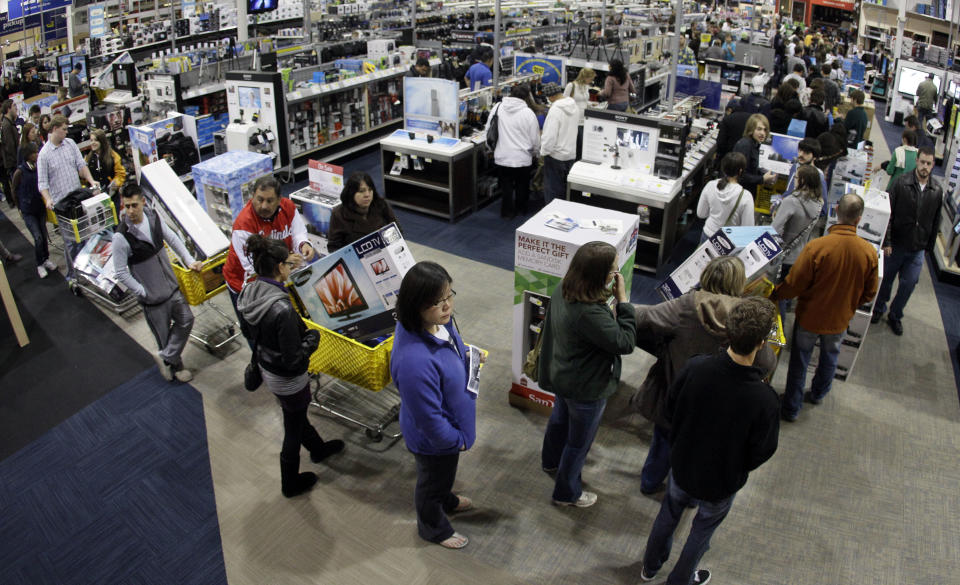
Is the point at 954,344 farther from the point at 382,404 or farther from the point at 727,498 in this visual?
the point at 382,404

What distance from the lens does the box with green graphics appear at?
396 centimetres

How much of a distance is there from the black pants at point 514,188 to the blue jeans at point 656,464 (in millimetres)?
4405

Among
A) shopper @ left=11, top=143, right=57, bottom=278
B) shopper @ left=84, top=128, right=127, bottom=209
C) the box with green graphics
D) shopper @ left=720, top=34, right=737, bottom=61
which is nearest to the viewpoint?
the box with green graphics

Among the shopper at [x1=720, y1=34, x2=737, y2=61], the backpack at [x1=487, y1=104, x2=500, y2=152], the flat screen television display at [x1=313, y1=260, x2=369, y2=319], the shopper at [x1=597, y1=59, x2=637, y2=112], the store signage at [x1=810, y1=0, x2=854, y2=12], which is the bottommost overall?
the flat screen television display at [x1=313, y1=260, x2=369, y2=319]

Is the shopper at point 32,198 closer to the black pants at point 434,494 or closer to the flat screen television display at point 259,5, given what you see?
the black pants at point 434,494

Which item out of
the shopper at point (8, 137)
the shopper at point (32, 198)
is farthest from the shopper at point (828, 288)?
the shopper at point (8, 137)

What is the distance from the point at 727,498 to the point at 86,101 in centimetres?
907

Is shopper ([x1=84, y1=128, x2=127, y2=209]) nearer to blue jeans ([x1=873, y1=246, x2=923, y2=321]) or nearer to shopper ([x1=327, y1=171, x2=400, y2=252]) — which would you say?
Answer: shopper ([x1=327, y1=171, x2=400, y2=252])

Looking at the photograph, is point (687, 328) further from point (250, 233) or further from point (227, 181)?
point (227, 181)

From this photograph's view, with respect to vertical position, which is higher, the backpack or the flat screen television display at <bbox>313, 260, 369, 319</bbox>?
the backpack

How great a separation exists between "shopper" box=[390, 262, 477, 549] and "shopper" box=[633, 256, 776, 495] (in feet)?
3.16

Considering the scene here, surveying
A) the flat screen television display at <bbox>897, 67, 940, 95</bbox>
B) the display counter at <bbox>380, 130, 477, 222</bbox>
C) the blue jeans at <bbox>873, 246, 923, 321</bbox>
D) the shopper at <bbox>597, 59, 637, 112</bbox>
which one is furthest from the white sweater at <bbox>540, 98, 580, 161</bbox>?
the flat screen television display at <bbox>897, 67, 940, 95</bbox>

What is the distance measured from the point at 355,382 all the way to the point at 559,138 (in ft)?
13.3

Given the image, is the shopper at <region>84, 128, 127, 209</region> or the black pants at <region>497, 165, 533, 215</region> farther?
the black pants at <region>497, 165, 533, 215</region>
